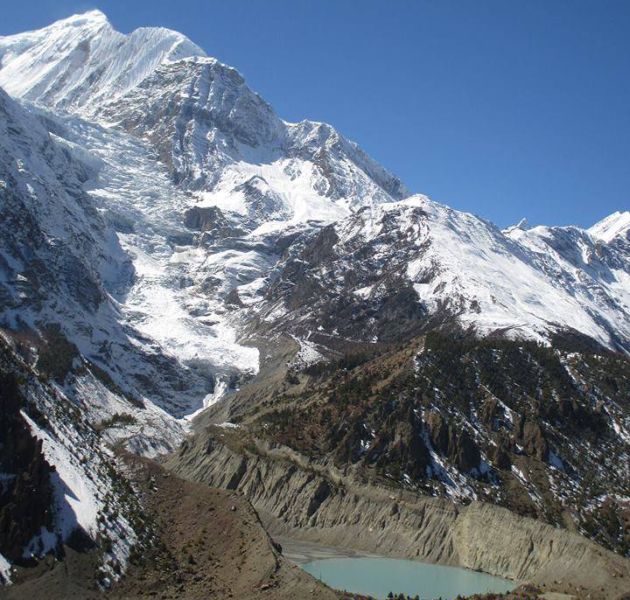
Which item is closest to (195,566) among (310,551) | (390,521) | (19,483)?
(19,483)

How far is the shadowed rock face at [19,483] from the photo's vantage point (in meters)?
53.7

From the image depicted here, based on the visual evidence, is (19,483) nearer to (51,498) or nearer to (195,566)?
(51,498)

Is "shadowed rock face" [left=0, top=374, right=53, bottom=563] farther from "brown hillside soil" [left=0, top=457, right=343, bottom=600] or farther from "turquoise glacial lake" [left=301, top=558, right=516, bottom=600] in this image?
"turquoise glacial lake" [left=301, top=558, right=516, bottom=600]

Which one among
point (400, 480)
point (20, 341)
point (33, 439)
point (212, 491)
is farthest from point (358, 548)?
point (20, 341)

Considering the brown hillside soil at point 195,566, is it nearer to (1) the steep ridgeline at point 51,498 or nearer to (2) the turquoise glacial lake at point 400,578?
(1) the steep ridgeline at point 51,498

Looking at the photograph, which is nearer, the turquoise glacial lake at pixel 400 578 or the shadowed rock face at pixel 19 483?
the shadowed rock face at pixel 19 483

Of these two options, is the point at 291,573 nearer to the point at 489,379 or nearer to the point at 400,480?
the point at 400,480

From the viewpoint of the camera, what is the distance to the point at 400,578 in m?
90.3

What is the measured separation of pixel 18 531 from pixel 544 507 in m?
74.0

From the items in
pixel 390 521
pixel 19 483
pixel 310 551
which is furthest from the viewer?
pixel 390 521

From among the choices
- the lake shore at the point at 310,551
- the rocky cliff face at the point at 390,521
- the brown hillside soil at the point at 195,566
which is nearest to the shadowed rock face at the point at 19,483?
the brown hillside soil at the point at 195,566

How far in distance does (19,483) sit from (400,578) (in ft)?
156

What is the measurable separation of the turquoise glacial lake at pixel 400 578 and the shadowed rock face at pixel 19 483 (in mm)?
33043

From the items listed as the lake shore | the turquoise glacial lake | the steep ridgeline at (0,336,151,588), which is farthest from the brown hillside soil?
the lake shore
